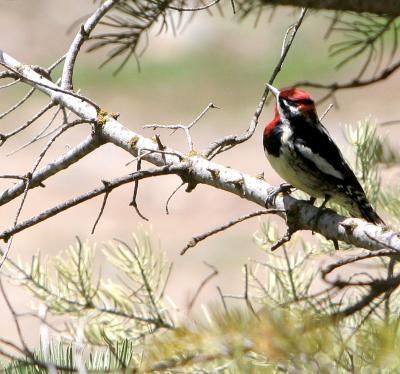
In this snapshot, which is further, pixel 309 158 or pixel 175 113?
pixel 175 113

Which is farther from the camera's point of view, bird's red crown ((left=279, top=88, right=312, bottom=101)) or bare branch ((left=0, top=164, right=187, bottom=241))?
bird's red crown ((left=279, top=88, right=312, bottom=101))

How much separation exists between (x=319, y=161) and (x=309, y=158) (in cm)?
4

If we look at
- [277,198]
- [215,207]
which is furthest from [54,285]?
[215,207]

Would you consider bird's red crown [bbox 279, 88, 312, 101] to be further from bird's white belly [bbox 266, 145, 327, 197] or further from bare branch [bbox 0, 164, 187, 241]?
bare branch [bbox 0, 164, 187, 241]

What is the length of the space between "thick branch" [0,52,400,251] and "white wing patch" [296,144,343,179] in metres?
0.54

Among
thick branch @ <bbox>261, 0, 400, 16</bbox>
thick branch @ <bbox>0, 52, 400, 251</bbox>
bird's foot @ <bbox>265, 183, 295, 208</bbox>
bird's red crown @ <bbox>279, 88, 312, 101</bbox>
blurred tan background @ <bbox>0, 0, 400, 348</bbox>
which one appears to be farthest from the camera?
blurred tan background @ <bbox>0, 0, 400, 348</bbox>

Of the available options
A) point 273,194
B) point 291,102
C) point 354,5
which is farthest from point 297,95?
point 354,5

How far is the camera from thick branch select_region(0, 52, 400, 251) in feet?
→ 7.71

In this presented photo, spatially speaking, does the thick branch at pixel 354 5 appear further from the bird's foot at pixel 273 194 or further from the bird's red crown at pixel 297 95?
the bird's red crown at pixel 297 95

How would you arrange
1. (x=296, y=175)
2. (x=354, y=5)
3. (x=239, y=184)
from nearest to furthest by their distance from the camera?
(x=354, y=5) < (x=239, y=184) < (x=296, y=175)

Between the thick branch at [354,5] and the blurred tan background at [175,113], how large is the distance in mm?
6721

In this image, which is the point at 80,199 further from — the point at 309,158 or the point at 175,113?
the point at 175,113

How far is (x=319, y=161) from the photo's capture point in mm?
3357

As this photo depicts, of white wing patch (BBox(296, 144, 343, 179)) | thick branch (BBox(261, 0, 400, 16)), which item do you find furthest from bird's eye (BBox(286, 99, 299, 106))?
thick branch (BBox(261, 0, 400, 16))
